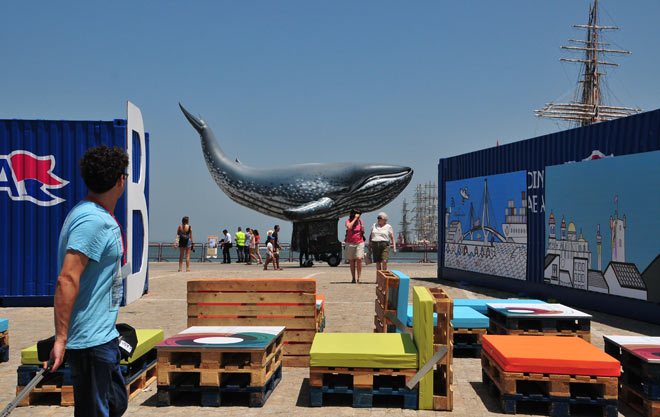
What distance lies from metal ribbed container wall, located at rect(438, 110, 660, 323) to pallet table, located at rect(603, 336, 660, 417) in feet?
15.4

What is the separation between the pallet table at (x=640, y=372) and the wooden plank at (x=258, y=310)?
3.34m

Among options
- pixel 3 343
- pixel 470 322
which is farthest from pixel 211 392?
pixel 470 322

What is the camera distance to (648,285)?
9.94m

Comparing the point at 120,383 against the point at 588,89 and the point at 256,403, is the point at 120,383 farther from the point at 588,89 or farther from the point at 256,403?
the point at 588,89

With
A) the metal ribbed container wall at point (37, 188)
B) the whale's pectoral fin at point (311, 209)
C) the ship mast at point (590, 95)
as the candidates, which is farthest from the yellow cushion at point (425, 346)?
the ship mast at point (590, 95)

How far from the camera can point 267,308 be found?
6.89 metres

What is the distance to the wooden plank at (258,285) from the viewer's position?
271 inches

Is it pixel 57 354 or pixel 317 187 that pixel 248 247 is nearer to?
pixel 317 187

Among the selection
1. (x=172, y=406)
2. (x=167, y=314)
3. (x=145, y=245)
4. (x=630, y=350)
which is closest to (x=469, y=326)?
(x=630, y=350)

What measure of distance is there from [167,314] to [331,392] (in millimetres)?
5835

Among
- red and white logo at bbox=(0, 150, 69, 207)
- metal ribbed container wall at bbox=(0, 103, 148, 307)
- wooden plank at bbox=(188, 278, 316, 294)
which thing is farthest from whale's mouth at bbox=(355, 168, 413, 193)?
wooden plank at bbox=(188, 278, 316, 294)

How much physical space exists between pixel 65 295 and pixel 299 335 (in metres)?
4.16

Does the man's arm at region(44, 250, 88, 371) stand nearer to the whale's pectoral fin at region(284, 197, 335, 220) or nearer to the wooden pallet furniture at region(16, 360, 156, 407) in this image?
the wooden pallet furniture at region(16, 360, 156, 407)

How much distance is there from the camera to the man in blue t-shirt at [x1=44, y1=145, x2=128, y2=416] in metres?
3.00
